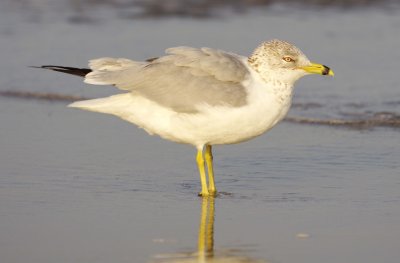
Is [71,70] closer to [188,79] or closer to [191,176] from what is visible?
[188,79]

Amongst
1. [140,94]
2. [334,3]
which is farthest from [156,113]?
[334,3]

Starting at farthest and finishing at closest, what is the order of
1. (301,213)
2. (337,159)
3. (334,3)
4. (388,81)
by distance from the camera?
(334,3) < (388,81) < (337,159) < (301,213)

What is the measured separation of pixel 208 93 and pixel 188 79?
0.20m

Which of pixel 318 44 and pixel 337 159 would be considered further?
pixel 318 44

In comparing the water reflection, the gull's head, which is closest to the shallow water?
the water reflection

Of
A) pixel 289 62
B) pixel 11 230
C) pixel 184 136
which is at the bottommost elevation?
pixel 11 230

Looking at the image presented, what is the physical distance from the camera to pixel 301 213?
695 cm

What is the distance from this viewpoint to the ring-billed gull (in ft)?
23.9

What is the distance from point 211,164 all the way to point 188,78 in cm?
79

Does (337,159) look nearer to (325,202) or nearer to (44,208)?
(325,202)

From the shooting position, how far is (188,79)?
746 cm

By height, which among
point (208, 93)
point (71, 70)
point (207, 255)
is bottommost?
point (207, 255)

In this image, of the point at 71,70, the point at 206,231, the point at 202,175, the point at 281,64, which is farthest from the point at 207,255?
the point at 71,70

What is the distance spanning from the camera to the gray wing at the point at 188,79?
7.33 metres
